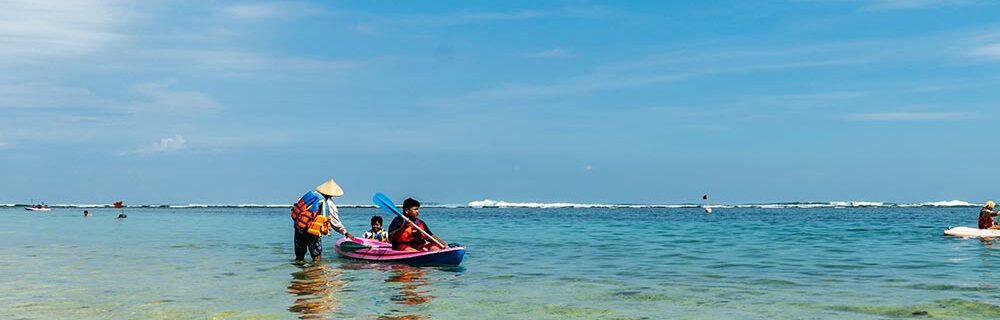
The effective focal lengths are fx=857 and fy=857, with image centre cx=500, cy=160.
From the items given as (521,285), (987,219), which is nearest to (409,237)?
(521,285)

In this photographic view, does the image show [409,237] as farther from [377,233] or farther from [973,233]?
[973,233]

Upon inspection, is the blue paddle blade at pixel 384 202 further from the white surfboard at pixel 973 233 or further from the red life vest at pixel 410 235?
the white surfboard at pixel 973 233

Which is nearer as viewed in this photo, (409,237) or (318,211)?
(318,211)

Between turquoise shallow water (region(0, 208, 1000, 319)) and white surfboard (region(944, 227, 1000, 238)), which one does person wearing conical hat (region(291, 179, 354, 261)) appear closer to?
turquoise shallow water (region(0, 208, 1000, 319))

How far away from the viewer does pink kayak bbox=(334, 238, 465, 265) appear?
19.9 m

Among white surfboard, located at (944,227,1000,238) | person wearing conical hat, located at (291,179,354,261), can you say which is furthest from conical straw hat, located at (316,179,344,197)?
white surfboard, located at (944,227,1000,238)

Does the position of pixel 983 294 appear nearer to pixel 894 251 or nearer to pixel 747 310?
pixel 747 310

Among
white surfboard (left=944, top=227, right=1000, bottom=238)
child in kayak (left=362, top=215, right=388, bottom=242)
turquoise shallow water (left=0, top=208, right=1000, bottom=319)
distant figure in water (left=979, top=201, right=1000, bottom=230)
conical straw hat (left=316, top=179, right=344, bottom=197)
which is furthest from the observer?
distant figure in water (left=979, top=201, right=1000, bottom=230)

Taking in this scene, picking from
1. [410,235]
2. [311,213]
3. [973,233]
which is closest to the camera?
[311,213]

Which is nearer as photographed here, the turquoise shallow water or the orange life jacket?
the turquoise shallow water

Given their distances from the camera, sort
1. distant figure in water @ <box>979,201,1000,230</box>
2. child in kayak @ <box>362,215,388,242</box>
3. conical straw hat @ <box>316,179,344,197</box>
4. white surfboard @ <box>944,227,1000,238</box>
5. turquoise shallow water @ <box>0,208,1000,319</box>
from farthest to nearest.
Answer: distant figure in water @ <box>979,201,1000,230</box>, white surfboard @ <box>944,227,1000,238</box>, child in kayak @ <box>362,215,388,242</box>, conical straw hat @ <box>316,179,344,197</box>, turquoise shallow water @ <box>0,208,1000,319</box>

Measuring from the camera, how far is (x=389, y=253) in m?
20.9

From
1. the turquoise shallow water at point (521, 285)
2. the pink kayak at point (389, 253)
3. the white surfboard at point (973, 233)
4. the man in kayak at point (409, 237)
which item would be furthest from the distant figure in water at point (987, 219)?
the man in kayak at point (409, 237)

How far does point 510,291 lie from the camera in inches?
603
